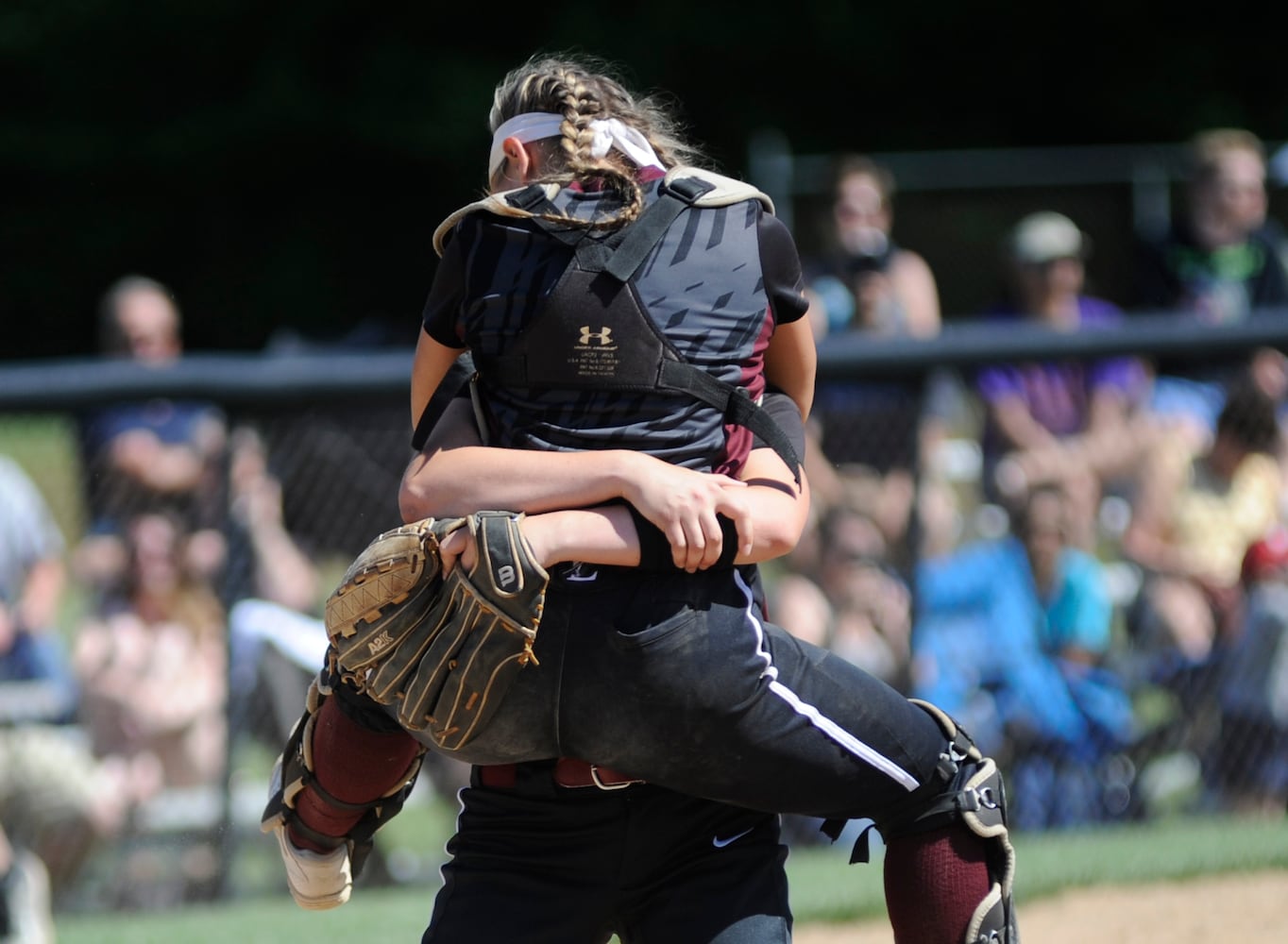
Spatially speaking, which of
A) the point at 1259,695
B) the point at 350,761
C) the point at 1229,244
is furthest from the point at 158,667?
the point at 1229,244

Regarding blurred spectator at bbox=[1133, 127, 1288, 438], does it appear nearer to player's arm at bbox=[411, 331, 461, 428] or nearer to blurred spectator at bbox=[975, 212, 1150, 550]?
blurred spectator at bbox=[975, 212, 1150, 550]

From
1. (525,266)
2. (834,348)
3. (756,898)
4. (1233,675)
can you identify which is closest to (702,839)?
(756,898)

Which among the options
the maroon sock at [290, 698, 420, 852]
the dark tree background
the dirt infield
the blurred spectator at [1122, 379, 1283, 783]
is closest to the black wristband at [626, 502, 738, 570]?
the maroon sock at [290, 698, 420, 852]

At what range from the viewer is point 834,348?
5.82m

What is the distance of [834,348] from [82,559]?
100 inches

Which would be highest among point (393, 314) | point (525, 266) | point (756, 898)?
point (525, 266)

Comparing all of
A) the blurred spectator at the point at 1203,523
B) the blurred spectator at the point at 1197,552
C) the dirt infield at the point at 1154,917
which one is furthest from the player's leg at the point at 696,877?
the blurred spectator at the point at 1203,523

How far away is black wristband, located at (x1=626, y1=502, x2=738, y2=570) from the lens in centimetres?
255

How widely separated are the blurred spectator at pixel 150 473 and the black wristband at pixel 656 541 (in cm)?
327

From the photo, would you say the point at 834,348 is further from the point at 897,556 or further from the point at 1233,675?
the point at 1233,675

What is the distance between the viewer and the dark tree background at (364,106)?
19875mm

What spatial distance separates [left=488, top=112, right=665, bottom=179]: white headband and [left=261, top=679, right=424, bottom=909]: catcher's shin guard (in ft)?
3.21

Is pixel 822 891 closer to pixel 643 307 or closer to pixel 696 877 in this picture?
pixel 696 877

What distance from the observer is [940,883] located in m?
2.81
